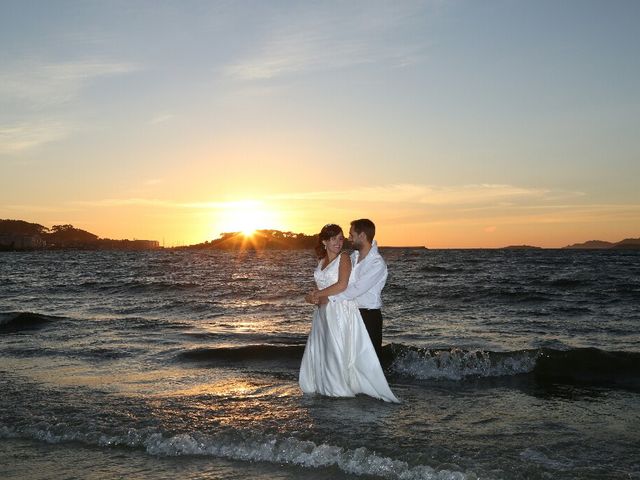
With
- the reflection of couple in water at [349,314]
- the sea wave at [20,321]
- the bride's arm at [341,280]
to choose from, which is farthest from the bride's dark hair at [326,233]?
the sea wave at [20,321]

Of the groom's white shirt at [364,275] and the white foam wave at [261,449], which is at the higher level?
the groom's white shirt at [364,275]

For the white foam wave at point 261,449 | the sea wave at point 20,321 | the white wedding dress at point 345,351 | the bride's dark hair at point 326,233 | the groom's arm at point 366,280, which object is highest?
the bride's dark hair at point 326,233

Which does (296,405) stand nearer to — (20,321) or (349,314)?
(349,314)

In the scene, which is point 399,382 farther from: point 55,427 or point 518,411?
point 55,427

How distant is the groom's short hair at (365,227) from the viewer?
8.29 meters

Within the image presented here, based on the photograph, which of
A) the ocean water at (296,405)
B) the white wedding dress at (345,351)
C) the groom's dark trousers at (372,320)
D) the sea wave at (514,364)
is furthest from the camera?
the sea wave at (514,364)

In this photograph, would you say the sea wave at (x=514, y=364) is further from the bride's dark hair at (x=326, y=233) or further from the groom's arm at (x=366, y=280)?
the bride's dark hair at (x=326, y=233)

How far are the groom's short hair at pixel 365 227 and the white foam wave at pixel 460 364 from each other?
3952mm

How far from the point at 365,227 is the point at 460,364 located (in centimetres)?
472

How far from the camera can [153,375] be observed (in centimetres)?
1086

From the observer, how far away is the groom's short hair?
27.2ft

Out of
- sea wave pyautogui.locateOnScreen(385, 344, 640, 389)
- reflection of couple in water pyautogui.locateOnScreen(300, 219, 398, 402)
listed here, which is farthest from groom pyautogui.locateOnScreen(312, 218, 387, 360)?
sea wave pyautogui.locateOnScreen(385, 344, 640, 389)

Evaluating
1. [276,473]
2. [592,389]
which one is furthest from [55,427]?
[592,389]

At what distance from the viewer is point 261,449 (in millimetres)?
6625
